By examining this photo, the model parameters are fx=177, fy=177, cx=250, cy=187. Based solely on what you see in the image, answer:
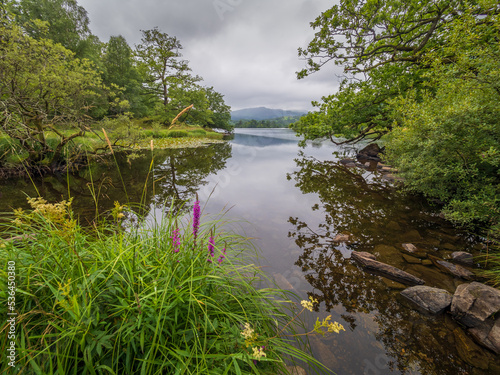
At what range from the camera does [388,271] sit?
404 centimetres

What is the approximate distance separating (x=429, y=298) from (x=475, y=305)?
1.86 feet

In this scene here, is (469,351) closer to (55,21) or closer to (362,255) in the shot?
(362,255)

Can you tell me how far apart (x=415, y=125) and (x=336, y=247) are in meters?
6.01

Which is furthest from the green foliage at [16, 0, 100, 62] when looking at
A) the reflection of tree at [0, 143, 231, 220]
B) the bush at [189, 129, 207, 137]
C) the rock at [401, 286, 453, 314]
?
the rock at [401, 286, 453, 314]

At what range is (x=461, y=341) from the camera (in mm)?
2717

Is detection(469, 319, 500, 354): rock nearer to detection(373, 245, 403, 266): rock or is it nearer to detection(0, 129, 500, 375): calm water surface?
detection(0, 129, 500, 375): calm water surface

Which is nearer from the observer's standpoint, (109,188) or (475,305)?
(475,305)

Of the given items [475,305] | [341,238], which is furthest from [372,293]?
[341,238]

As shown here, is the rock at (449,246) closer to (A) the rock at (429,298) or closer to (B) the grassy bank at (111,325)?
(A) the rock at (429,298)

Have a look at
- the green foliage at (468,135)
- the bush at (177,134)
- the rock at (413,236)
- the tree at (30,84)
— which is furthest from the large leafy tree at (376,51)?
the bush at (177,134)

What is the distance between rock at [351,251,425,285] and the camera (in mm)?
3861

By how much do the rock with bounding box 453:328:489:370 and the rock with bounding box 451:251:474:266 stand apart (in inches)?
99.2

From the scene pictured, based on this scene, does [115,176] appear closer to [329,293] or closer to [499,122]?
[329,293]

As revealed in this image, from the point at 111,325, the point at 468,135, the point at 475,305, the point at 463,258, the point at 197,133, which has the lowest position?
the point at 463,258
